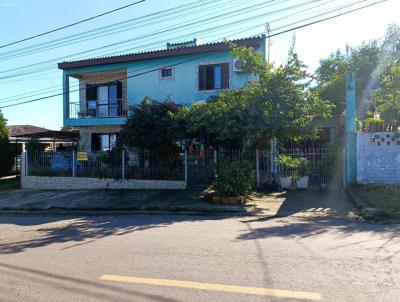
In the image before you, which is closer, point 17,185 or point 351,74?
point 351,74

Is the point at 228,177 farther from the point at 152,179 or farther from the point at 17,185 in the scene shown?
the point at 17,185

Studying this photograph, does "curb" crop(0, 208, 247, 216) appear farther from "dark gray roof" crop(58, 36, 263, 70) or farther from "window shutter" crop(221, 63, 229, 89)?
"window shutter" crop(221, 63, 229, 89)

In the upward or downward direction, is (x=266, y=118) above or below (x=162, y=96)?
below

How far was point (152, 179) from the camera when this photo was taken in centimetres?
1862

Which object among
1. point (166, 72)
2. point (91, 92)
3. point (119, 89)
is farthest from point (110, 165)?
point (91, 92)

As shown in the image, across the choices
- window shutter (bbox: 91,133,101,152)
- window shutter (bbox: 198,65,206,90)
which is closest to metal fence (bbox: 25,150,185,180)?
window shutter (bbox: 91,133,101,152)

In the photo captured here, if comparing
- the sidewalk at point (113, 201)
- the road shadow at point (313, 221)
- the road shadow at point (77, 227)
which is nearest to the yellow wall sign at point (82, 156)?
the sidewalk at point (113, 201)

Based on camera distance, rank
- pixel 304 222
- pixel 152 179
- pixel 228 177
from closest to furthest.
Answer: pixel 304 222 < pixel 228 177 < pixel 152 179

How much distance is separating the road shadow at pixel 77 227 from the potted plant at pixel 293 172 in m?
5.01

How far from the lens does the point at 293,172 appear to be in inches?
647

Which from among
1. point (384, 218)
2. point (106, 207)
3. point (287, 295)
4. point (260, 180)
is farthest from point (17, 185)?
point (287, 295)

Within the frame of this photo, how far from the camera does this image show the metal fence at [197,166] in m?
16.3

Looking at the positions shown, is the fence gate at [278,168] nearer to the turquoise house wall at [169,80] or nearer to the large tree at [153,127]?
the large tree at [153,127]

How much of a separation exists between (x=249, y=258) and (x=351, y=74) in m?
11.9
